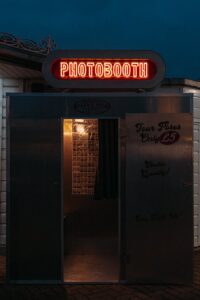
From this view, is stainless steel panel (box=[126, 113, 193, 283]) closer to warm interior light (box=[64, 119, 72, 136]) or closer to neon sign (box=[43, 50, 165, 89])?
neon sign (box=[43, 50, 165, 89])

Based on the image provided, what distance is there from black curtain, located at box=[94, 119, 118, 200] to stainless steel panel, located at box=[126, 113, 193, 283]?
0.36 meters

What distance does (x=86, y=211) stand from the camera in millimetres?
7188

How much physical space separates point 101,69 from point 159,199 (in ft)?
7.42

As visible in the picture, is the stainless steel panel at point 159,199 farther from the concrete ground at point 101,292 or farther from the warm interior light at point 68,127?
the warm interior light at point 68,127

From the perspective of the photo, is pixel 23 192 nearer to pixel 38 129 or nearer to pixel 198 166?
pixel 38 129

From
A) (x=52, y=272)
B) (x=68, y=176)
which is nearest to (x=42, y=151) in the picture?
(x=68, y=176)

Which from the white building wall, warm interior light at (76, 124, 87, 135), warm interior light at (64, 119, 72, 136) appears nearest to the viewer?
warm interior light at (64, 119, 72, 136)

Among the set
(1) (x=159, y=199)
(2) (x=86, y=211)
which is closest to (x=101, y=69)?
(1) (x=159, y=199)

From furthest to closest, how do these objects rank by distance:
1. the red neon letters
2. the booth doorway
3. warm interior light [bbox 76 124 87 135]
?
warm interior light [bbox 76 124 87 135]
the booth doorway
the red neon letters

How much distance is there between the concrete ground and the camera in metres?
5.61

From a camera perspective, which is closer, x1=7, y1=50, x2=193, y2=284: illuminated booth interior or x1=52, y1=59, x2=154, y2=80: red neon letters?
x1=7, y1=50, x2=193, y2=284: illuminated booth interior

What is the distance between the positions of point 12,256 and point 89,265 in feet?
4.81

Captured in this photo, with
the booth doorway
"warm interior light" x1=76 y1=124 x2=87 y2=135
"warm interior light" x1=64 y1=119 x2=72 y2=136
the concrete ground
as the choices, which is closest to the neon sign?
the booth doorway

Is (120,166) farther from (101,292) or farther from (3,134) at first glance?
(3,134)
